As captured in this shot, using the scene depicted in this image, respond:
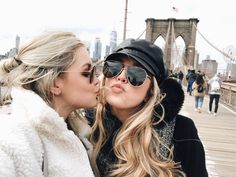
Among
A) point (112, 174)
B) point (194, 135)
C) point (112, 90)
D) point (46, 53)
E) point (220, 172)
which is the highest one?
point (46, 53)

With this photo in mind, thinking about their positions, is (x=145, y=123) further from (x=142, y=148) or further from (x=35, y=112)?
(x=35, y=112)

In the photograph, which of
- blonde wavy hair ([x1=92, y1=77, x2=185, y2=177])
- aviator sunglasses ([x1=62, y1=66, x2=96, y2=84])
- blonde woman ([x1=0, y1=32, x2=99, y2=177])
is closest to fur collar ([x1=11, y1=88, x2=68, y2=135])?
blonde woman ([x1=0, y1=32, x2=99, y2=177])

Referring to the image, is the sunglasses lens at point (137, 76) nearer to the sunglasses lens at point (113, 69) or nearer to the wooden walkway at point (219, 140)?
the sunglasses lens at point (113, 69)

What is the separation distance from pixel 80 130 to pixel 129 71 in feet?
1.24

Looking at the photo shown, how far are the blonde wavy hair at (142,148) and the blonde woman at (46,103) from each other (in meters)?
0.28

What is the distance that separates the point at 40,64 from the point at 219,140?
6.22m

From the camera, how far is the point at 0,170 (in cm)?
105

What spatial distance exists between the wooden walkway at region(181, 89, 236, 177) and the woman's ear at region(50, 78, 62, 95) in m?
3.42

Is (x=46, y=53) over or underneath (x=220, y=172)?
over

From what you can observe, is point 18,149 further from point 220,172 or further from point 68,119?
point 220,172

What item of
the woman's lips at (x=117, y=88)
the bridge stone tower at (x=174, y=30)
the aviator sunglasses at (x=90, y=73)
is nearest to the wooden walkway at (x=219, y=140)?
the aviator sunglasses at (x=90, y=73)

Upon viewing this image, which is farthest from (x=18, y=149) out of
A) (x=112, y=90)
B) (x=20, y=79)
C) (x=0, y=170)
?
(x=112, y=90)

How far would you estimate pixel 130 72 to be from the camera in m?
1.77

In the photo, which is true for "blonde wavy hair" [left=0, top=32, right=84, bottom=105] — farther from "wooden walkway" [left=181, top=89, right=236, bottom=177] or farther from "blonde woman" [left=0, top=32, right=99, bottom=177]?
"wooden walkway" [left=181, top=89, right=236, bottom=177]
